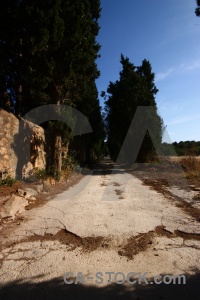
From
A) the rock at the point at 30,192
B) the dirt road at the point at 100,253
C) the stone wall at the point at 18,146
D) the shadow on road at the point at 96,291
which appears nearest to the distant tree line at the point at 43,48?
the stone wall at the point at 18,146

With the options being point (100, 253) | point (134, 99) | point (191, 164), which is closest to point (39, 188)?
point (100, 253)

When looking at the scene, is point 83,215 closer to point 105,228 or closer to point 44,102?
point 105,228

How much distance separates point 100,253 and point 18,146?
5817 millimetres

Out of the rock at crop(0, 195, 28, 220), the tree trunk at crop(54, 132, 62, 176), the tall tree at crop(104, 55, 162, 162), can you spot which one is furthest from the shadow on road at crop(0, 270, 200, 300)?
the tall tree at crop(104, 55, 162, 162)

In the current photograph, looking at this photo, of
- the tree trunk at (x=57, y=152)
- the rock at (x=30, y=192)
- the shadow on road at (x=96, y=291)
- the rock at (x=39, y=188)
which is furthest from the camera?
the tree trunk at (x=57, y=152)

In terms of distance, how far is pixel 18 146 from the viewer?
755cm

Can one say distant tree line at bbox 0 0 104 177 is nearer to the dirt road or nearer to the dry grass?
the dirt road

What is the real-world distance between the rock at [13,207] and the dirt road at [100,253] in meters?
0.25

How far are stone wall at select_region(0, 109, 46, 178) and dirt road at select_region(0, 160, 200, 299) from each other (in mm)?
2828

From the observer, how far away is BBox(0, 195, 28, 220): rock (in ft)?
13.5

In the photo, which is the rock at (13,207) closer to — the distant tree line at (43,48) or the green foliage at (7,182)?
the green foliage at (7,182)

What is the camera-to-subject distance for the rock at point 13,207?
163 inches

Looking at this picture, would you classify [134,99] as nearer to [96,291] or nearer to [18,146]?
[18,146]

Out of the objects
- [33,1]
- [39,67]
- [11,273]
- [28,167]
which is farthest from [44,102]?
[11,273]
